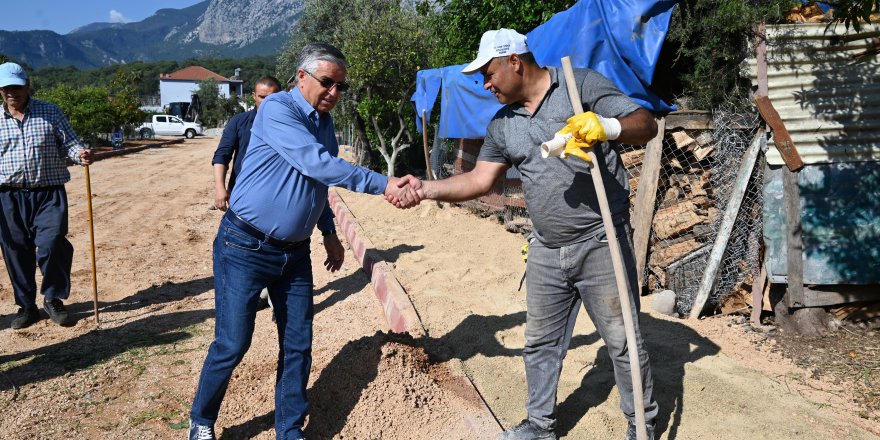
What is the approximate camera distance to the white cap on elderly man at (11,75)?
16.2 feet

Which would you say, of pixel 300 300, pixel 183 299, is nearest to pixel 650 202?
pixel 300 300

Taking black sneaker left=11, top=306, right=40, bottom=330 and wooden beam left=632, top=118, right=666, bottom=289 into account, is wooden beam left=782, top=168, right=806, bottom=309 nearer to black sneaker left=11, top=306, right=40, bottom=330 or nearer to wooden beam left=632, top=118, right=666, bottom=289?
wooden beam left=632, top=118, right=666, bottom=289

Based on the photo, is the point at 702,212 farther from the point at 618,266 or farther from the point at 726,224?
the point at 618,266

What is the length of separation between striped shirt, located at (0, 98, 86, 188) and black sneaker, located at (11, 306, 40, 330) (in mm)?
1008

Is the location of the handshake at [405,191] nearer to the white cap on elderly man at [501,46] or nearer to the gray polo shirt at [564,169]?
the gray polo shirt at [564,169]

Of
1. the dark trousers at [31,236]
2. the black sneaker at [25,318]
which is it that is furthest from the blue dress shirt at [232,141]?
the black sneaker at [25,318]

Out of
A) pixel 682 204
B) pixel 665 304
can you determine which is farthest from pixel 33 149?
pixel 682 204

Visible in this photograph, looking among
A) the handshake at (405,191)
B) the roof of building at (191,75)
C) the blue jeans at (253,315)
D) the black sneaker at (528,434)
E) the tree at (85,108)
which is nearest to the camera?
the blue jeans at (253,315)

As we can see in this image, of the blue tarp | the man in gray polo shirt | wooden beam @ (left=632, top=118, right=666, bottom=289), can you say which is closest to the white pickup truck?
the blue tarp

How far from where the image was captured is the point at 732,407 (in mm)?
3631

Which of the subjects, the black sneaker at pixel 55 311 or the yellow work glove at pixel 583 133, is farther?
the black sneaker at pixel 55 311

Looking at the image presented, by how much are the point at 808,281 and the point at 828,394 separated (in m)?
1.04

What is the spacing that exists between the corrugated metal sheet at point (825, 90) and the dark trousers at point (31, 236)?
5534mm

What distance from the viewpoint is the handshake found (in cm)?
333
